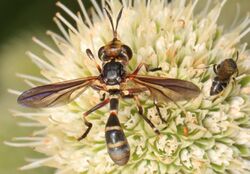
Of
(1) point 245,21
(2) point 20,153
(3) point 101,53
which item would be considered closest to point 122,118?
(3) point 101,53

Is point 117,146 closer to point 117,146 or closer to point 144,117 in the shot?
point 117,146

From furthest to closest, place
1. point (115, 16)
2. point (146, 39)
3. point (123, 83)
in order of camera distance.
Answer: point (115, 16) < point (146, 39) < point (123, 83)

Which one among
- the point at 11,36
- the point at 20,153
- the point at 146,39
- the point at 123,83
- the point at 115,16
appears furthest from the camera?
the point at 11,36

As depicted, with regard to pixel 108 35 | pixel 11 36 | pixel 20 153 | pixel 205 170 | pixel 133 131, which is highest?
pixel 11 36

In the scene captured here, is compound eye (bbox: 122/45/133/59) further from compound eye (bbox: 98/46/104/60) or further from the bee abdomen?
the bee abdomen

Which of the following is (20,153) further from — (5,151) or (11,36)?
(11,36)

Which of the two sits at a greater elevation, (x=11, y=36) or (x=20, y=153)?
(x=11, y=36)

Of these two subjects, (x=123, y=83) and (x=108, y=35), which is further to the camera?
(x=108, y=35)

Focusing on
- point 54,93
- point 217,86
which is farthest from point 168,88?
point 54,93
